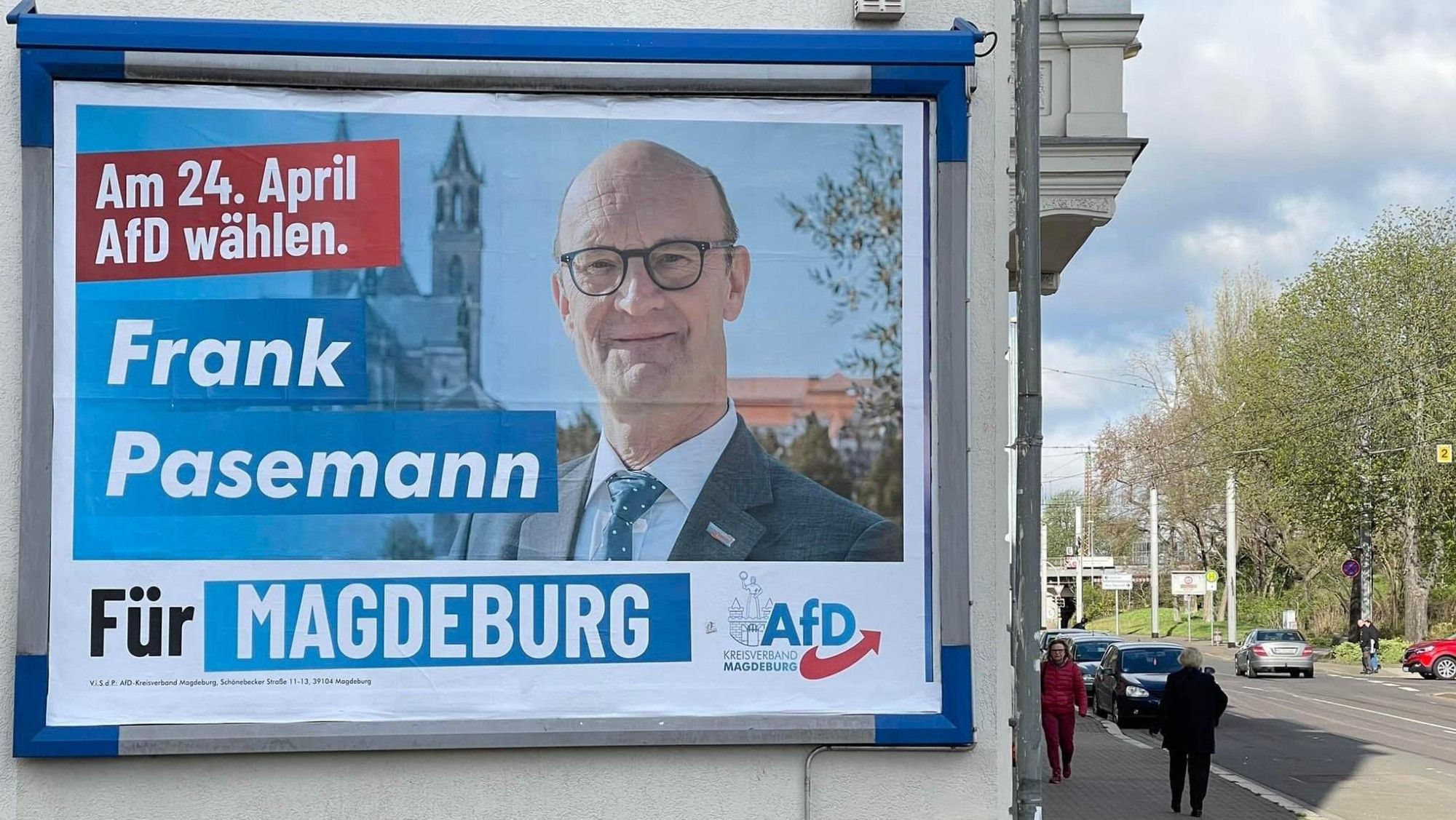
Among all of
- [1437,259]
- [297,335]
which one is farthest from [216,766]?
[1437,259]

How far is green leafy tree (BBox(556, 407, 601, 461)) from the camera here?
7883 mm

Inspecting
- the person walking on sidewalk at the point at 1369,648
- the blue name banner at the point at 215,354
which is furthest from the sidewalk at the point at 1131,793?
the person walking on sidewalk at the point at 1369,648

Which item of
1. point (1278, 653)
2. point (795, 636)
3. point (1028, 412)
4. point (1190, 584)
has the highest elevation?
point (1028, 412)

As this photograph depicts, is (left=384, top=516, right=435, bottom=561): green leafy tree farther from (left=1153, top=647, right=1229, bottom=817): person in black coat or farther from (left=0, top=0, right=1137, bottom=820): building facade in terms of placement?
(left=1153, top=647, right=1229, bottom=817): person in black coat

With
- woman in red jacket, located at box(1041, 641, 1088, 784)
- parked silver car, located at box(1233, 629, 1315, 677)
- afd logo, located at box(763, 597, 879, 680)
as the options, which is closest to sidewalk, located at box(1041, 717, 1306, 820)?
woman in red jacket, located at box(1041, 641, 1088, 784)

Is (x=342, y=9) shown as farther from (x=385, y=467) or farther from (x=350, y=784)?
(x=350, y=784)

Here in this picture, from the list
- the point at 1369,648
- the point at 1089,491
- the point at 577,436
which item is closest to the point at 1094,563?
the point at 1089,491

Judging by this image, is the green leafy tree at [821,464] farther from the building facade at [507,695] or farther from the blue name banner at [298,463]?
the blue name banner at [298,463]

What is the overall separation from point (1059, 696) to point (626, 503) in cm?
1069

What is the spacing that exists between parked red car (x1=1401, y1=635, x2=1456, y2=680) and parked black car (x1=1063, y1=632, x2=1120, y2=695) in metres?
13.2

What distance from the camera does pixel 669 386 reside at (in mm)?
8039

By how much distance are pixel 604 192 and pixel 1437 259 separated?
49.3 m

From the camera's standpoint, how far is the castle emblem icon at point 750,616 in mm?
7875

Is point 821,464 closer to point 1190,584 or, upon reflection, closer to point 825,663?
point 825,663
